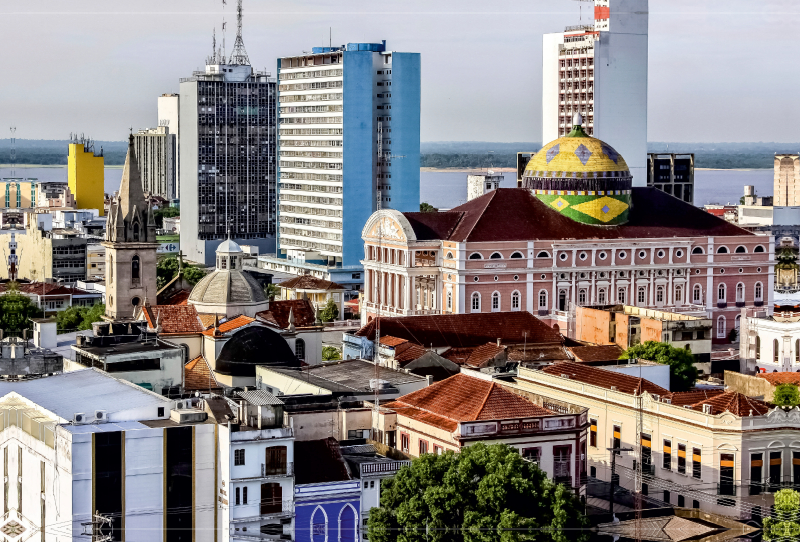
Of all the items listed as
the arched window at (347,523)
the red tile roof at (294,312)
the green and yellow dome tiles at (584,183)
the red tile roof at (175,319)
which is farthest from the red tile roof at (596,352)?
the arched window at (347,523)

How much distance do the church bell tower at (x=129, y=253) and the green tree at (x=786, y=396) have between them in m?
37.7

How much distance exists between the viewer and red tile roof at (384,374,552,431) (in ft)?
186

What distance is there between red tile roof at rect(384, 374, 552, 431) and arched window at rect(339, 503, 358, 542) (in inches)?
237

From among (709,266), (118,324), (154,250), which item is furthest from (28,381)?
(709,266)

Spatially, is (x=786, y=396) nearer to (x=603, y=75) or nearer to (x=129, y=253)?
(x=129, y=253)

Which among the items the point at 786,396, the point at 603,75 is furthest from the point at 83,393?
the point at 603,75

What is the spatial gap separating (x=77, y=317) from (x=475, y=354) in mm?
35909

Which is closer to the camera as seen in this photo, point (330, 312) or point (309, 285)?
point (330, 312)

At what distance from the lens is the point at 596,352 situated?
81938mm

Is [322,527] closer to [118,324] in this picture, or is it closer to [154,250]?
[118,324]

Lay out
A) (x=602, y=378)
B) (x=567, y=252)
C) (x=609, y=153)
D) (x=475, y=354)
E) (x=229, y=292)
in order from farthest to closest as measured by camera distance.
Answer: (x=609, y=153)
(x=567, y=252)
(x=229, y=292)
(x=475, y=354)
(x=602, y=378)

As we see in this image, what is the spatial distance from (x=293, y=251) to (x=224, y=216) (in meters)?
24.9

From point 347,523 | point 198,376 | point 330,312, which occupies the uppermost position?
point 198,376

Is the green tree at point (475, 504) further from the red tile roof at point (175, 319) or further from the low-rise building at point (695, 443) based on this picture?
the red tile roof at point (175, 319)
